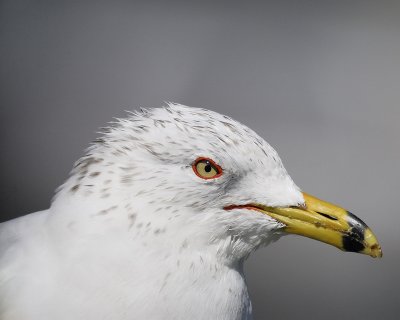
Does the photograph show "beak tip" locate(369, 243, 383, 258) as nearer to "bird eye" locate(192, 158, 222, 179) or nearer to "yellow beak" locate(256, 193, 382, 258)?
"yellow beak" locate(256, 193, 382, 258)

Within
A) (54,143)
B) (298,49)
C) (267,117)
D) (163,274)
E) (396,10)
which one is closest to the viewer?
(163,274)

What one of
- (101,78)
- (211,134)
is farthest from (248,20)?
(211,134)

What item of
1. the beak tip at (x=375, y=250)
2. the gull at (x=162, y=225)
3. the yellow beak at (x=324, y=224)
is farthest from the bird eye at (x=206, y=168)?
the beak tip at (x=375, y=250)

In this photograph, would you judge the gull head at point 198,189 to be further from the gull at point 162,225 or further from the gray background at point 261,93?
the gray background at point 261,93

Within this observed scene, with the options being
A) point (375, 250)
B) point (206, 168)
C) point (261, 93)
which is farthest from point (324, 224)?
point (261, 93)

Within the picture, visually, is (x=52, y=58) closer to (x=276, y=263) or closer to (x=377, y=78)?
(x=276, y=263)

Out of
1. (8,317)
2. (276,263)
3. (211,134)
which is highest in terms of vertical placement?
(211,134)

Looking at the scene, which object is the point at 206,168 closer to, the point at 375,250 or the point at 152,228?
the point at 152,228

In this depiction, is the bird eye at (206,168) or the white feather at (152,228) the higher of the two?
the bird eye at (206,168)
